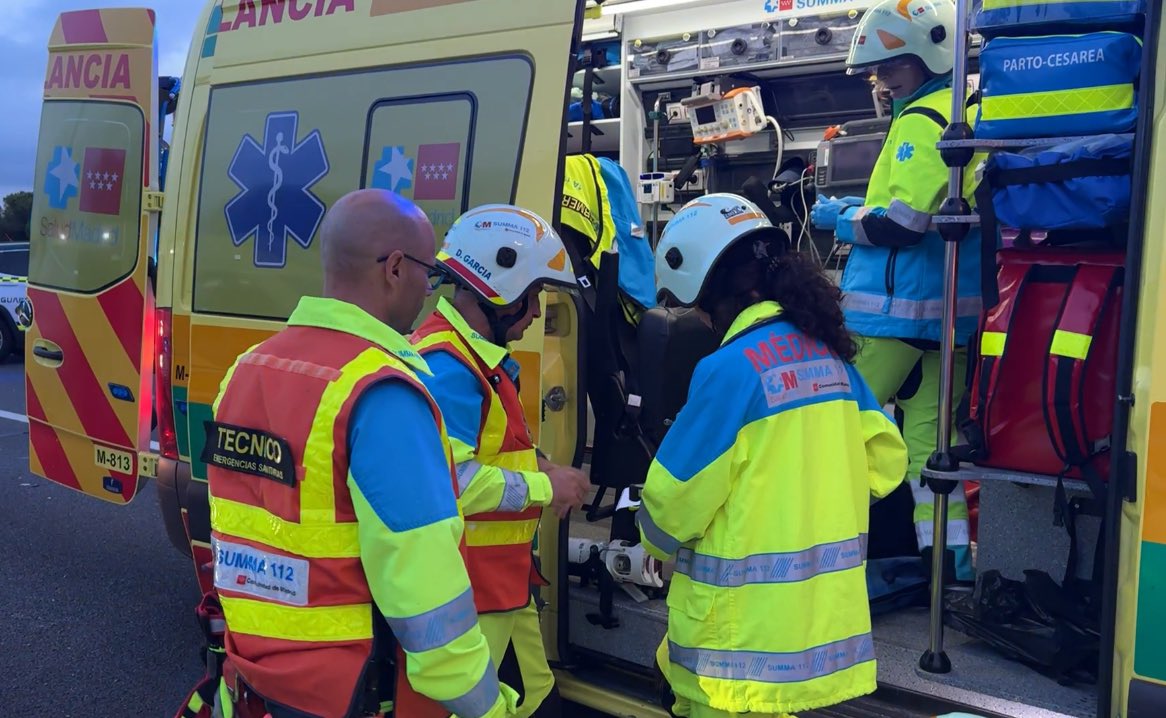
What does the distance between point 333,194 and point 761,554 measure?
1845mm

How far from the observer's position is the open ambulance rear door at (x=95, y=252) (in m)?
4.09

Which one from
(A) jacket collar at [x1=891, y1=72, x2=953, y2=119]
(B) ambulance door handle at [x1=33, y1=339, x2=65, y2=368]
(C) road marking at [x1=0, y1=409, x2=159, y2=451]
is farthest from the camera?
(C) road marking at [x1=0, y1=409, x2=159, y2=451]

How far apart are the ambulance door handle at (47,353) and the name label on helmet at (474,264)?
2.76 meters

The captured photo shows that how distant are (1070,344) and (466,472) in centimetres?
146

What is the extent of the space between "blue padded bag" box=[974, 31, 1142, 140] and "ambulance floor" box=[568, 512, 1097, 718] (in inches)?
51.4

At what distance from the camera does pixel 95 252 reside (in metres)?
4.27

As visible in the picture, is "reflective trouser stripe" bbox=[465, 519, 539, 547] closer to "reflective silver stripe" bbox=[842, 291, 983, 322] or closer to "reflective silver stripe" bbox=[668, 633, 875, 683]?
"reflective silver stripe" bbox=[668, 633, 875, 683]

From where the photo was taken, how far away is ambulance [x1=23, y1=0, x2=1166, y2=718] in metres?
2.39

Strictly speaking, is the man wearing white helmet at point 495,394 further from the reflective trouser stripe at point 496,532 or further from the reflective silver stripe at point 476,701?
the reflective silver stripe at point 476,701

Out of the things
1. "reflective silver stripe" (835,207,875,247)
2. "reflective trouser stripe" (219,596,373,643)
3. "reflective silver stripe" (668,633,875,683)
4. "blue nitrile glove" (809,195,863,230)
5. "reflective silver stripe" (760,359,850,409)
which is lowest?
"reflective silver stripe" (668,633,875,683)

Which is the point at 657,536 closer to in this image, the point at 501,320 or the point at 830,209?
the point at 501,320

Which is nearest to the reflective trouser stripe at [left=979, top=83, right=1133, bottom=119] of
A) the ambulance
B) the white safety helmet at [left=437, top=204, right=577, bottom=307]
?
the ambulance

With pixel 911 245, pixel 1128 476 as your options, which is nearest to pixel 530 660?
pixel 1128 476

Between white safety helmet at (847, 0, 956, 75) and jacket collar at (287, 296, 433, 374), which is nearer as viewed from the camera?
jacket collar at (287, 296, 433, 374)
